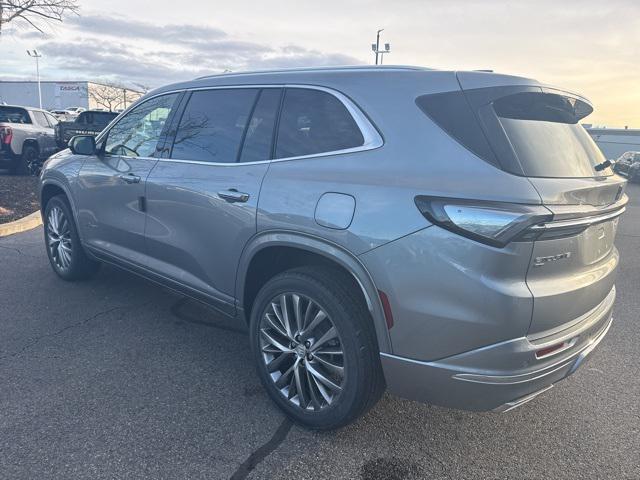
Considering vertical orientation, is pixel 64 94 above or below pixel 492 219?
above

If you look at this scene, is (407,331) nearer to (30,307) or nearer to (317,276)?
(317,276)

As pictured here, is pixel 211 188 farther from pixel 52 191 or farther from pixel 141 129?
pixel 52 191

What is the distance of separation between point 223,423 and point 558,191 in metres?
2.08

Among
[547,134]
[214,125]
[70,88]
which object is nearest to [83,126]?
[214,125]

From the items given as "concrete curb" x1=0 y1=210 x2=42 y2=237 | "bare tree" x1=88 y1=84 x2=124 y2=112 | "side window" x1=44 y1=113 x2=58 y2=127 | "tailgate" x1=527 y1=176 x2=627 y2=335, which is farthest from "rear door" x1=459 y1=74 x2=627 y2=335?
"bare tree" x1=88 y1=84 x2=124 y2=112

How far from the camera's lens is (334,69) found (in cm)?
290

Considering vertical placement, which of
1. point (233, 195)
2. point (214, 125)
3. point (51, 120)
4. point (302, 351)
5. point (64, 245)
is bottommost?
point (64, 245)

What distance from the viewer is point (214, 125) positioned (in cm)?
340

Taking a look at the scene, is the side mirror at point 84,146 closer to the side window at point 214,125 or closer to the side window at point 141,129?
the side window at point 141,129

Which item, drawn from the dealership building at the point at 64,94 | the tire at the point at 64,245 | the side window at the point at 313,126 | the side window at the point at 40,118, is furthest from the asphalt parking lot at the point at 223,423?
the dealership building at the point at 64,94

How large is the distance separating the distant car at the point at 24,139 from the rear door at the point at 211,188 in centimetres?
1021

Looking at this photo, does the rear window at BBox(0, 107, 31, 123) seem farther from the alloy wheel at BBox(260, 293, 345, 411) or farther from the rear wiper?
the rear wiper

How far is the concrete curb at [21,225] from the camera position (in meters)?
7.04

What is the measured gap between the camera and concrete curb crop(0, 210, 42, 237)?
7039mm
